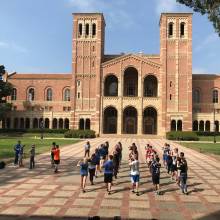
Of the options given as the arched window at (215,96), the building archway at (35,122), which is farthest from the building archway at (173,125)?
the building archway at (35,122)

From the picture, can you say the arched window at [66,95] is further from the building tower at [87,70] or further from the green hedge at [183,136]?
the green hedge at [183,136]

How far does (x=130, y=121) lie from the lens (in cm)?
7112

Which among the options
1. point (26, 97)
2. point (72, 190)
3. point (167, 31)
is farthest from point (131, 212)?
point (26, 97)

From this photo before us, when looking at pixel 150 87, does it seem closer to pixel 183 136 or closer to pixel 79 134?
pixel 183 136

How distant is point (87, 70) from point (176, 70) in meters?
16.4

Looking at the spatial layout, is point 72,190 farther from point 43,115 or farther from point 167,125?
point 43,115

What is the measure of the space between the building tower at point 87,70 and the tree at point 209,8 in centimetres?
4311

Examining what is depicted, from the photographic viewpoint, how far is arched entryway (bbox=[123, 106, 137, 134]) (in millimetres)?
70875

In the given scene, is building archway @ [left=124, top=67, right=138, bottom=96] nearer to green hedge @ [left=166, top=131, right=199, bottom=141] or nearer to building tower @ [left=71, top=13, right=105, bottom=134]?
building tower @ [left=71, top=13, right=105, bottom=134]

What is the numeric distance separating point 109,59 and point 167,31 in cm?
1293

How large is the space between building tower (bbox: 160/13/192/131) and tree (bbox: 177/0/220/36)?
41.6 meters

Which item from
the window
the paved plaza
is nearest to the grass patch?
the paved plaza

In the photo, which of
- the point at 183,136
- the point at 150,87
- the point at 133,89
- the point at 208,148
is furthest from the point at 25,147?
the point at 150,87

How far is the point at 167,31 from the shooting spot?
68312 millimetres
